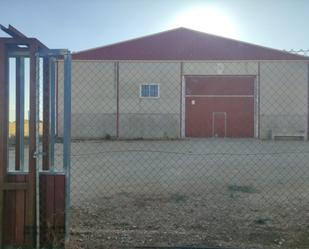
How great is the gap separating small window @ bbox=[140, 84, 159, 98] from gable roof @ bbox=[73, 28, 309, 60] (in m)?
2.28

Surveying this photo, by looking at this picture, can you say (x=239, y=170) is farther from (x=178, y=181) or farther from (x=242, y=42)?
(x=242, y=42)

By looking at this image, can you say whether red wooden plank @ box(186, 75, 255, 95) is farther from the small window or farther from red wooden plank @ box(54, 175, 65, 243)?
red wooden plank @ box(54, 175, 65, 243)

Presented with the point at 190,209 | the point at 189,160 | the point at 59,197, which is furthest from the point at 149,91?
the point at 59,197

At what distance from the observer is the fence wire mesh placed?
612 centimetres

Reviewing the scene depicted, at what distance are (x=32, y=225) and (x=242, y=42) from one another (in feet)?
99.6

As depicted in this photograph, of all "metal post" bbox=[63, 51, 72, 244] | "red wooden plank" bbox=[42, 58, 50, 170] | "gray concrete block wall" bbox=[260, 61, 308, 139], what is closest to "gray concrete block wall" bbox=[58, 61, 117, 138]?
"gray concrete block wall" bbox=[260, 61, 308, 139]

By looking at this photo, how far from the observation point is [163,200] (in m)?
8.37

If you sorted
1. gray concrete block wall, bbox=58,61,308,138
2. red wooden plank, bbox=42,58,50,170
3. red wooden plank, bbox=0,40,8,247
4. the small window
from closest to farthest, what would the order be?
1. red wooden plank, bbox=0,40,8,247
2. red wooden plank, bbox=42,58,50,170
3. gray concrete block wall, bbox=58,61,308,138
4. the small window

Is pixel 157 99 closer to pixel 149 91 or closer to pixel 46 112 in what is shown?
pixel 149 91

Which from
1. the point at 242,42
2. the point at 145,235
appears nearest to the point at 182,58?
the point at 242,42

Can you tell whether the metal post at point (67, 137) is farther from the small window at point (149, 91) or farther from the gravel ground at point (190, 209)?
the small window at point (149, 91)

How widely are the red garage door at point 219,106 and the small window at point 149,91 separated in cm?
252

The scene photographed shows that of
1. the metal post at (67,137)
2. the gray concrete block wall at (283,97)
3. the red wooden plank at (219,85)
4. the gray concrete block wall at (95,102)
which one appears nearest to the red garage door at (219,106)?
the red wooden plank at (219,85)

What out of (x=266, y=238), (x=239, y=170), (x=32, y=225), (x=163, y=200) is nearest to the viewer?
(x=32, y=225)
